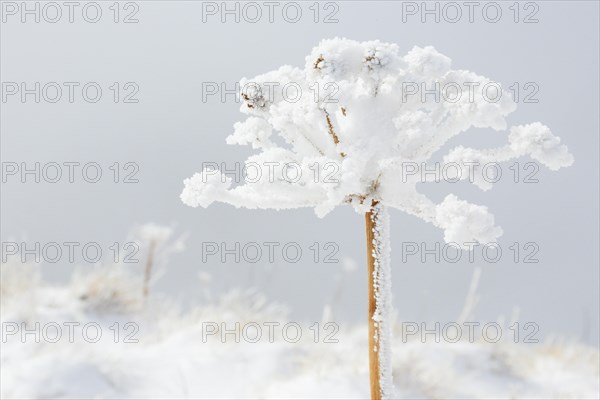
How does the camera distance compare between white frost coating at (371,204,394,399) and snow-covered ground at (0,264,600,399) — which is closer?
white frost coating at (371,204,394,399)

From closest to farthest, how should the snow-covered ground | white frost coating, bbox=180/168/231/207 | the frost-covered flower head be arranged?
the frost-covered flower head → white frost coating, bbox=180/168/231/207 → the snow-covered ground

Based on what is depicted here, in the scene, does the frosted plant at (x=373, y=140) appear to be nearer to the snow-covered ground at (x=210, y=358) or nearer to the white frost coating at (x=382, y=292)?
the white frost coating at (x=382, y=292)

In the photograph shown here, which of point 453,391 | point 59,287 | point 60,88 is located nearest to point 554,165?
point 453,391

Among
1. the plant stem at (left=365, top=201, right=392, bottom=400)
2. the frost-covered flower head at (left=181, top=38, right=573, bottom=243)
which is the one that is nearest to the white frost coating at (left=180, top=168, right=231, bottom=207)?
the frost-covered flower head at (left=181, top=38, right=573, bottom=243)

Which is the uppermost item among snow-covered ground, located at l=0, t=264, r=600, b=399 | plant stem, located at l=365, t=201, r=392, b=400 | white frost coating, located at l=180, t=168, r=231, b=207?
white frost coating, located at l=180, t=168, r=231, b=207

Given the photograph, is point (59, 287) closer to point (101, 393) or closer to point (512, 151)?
point (101, 393)

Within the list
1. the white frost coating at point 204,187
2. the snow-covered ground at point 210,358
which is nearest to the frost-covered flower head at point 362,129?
the white frost coating at point 204,187

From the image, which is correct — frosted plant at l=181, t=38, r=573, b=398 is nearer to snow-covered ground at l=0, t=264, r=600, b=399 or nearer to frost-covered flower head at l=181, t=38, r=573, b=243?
frost-covered flower head at l=181, t=38, r=573, b=243
